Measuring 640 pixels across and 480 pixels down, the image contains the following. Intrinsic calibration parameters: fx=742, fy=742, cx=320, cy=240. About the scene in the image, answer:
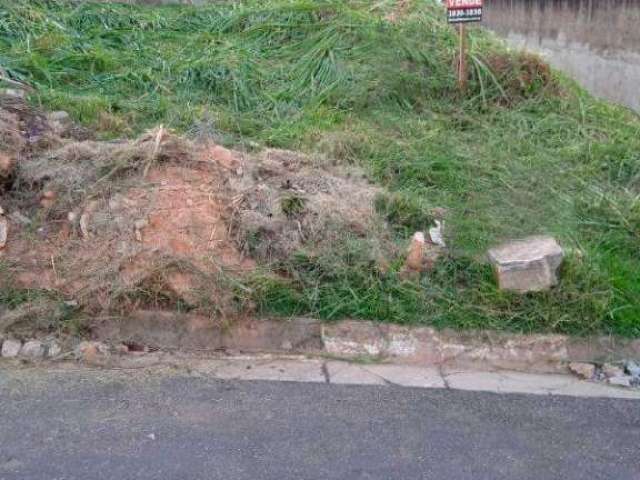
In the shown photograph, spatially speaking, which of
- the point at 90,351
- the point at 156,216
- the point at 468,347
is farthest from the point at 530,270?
the point at 90,351

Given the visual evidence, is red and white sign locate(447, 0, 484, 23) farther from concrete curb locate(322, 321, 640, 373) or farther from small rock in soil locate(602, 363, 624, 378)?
small rock in soil locate(602, 363, 624, 378)

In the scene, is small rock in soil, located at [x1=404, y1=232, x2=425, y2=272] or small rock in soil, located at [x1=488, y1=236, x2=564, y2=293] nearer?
small rock in soil, located at [x1=488, y1=236, x2=564, y2=293]

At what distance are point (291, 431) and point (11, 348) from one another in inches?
74.5

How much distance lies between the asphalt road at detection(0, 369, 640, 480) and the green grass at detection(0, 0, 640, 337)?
765mm

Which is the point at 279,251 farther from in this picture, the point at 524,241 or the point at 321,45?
the point at 321,45

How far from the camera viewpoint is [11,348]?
175 inches

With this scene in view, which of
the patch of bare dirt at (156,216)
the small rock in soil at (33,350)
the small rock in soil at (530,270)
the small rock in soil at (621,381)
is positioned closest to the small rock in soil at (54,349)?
the small rock in soil at (33,350)

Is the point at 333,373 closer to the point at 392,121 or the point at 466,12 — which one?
the point at 392,121

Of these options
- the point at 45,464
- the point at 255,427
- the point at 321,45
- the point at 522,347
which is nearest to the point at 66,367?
the point at 45,464

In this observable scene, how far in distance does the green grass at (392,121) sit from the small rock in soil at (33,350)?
4.37ft

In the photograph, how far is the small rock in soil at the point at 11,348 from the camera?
441 cm

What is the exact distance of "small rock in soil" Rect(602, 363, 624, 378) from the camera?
4.59 meters

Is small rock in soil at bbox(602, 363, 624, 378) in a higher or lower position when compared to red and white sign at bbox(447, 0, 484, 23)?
lower

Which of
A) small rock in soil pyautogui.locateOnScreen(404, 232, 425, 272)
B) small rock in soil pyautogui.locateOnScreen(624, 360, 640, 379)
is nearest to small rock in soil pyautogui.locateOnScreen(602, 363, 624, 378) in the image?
small rock in soil pyautogui.locateOnScreen(624, 360, 640, 379)
